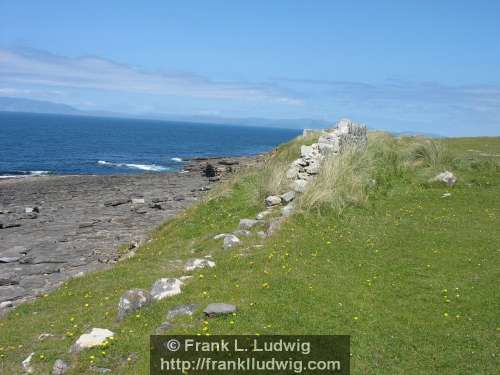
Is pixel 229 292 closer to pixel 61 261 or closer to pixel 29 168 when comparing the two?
pixel 61 261

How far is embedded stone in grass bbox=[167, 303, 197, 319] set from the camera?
12.7 meters

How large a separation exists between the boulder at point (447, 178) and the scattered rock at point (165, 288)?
1860cm

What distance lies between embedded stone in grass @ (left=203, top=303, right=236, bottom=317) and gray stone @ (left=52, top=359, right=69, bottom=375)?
3.53m

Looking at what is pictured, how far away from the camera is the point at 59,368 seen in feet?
35.6

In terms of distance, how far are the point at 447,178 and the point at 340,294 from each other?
16.7 metres

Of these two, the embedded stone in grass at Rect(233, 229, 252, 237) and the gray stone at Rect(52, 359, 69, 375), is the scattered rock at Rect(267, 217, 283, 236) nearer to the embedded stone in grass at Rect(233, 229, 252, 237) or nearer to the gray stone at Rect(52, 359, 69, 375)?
the embedded stone in grass at Rect(233, 229, 252, 237)

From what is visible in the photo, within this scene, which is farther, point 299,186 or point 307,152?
point 307,152

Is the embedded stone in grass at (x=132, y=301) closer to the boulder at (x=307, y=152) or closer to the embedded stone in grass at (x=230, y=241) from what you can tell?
the embedded stone in grass at (x=230, y=241)

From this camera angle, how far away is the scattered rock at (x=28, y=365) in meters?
11.1

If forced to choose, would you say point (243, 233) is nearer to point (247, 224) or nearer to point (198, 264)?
point (247, 224)

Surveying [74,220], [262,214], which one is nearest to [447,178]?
[262,214]

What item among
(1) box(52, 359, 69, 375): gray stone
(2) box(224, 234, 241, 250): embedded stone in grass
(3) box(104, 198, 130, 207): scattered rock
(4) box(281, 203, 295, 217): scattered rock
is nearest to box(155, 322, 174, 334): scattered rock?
(1) box(52, 359, 69, 375): gray stone

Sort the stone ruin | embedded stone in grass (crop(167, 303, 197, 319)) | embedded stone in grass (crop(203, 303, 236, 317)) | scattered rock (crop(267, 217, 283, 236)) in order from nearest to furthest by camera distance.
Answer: embedded stone in grass (crop(203, 303, 236, 317)), embedded stone in grass (crop(167, 303, 197, 319)), scattered rock (crop(267, 217, 283, 236)), the stone ruin

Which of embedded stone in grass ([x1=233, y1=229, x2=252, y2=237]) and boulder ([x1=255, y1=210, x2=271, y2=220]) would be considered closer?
embedded stone in grass ([x1=233, y1=229, x2=252, y2=237])
